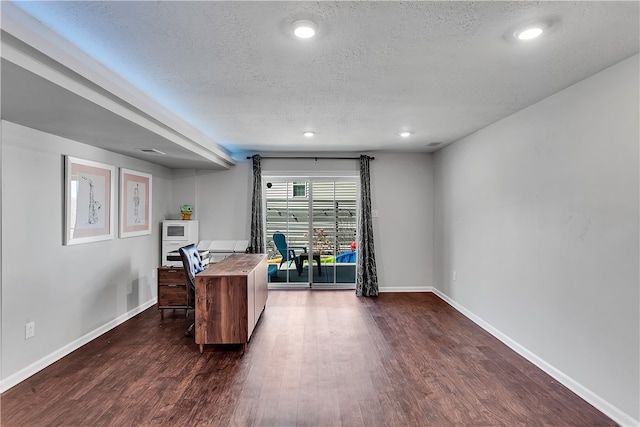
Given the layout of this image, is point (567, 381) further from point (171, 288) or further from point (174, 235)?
point (174, 235)

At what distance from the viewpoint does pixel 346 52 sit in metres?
2.00

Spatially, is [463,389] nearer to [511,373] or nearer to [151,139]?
[511,373]

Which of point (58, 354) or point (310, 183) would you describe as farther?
point (310, 183)

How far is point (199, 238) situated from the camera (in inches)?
216

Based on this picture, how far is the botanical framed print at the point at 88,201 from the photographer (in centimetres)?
313

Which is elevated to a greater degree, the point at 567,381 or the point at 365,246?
the point at 365,246

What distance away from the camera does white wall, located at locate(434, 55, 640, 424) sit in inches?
83.1

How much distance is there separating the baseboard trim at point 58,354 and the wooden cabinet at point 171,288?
475 mm

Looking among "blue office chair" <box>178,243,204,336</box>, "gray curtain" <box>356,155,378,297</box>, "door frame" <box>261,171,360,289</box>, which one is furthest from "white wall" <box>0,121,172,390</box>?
"gray curtain" <box>356,155,378,297</box>

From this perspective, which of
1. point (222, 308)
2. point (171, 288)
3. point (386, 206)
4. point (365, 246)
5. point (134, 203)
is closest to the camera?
point (222, 308)

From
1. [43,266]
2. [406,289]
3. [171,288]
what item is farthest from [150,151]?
[406,289]

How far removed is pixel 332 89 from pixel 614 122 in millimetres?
1969

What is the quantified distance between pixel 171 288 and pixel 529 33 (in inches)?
169

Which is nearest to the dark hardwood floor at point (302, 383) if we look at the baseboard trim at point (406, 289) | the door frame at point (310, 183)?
the baseboard trim at point (406, 289)
